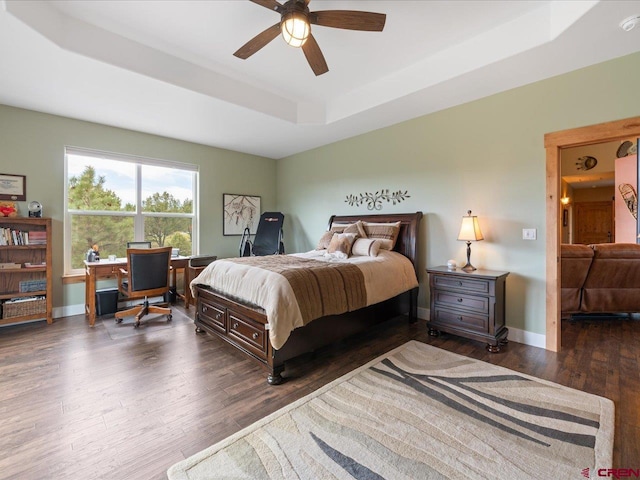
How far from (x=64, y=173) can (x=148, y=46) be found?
2.34m

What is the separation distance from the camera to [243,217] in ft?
19.1

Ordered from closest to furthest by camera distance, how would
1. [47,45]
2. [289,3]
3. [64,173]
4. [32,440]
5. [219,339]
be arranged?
1. [32,440]
2. [289,3]
3. [47,45]
4. [219,339]
5. [64,173]

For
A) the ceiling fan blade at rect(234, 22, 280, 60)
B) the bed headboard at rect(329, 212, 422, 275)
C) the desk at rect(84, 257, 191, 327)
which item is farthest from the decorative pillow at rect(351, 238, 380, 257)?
the desk at rect(84, 257, 191, 327)

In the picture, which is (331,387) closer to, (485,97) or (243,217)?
(485,97)

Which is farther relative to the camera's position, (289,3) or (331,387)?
(331,387)

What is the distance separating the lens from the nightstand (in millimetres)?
2848

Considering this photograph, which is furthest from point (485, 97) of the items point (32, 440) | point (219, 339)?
point (32, 440)

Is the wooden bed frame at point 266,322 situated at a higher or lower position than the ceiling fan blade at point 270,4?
lower

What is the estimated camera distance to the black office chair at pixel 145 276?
3562 millimetres

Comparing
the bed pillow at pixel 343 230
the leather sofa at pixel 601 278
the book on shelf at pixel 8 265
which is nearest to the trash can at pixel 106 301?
the book on shelf at pixel 8 265

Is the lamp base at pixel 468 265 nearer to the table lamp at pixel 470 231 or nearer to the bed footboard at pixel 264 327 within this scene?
the table lamp at pixel 470 231

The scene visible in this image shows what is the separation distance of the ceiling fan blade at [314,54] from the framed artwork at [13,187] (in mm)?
3901

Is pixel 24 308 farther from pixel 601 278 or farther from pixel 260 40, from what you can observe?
pixel 601 278

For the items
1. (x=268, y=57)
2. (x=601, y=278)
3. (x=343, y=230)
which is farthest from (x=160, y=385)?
(x=601, y=278)
